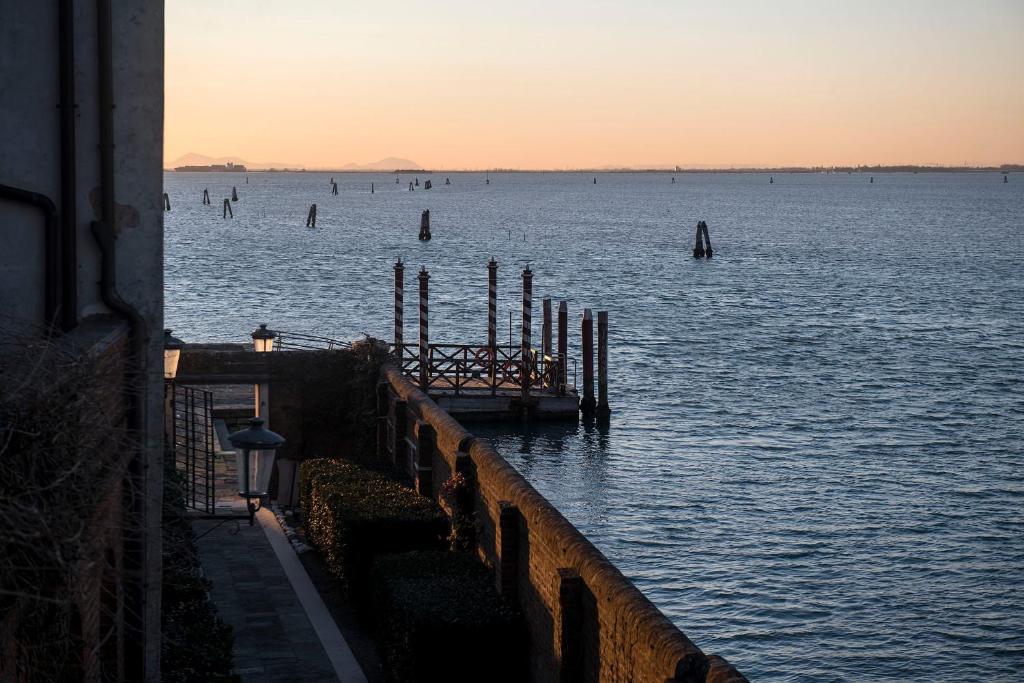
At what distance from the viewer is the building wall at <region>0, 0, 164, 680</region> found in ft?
27.1

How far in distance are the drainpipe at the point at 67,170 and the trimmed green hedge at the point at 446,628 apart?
20.2 ft

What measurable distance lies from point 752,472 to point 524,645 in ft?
56.4

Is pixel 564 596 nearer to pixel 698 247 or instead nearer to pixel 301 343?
pixel 301 343

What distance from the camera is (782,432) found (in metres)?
34.8

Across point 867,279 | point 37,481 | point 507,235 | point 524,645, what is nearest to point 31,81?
point 37,481

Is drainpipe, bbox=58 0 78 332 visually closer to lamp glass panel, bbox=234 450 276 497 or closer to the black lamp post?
lamp glass panel, bbox=234 450 276 497

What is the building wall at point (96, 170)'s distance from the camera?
8.25 meters

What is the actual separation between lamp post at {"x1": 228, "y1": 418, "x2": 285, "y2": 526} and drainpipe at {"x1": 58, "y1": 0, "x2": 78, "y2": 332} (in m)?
2.45

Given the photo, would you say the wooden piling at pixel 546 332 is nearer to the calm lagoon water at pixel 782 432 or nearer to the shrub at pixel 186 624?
the calm lagoon water at pixel 782 432

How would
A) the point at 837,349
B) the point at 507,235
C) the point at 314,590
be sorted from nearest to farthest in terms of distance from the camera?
the point at 314,590
the point at 837,349
the point at 507,235

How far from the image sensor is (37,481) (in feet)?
16.3

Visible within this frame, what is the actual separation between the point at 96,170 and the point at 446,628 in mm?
6667

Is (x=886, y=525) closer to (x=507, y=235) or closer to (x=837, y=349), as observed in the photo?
(x=837, y=349)

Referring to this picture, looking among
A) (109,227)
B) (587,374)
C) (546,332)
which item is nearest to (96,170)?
(109,227)
